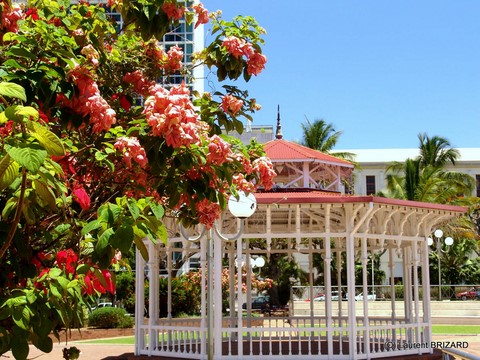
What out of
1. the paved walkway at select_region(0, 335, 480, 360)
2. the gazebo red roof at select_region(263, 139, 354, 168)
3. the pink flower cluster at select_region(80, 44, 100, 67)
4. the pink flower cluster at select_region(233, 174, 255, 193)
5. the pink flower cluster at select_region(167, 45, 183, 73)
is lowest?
the paved walkway at select_region(0, 335, 480, 360)

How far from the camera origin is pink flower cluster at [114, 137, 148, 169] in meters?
4.23

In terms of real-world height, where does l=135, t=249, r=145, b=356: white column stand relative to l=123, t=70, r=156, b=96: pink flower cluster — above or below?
below

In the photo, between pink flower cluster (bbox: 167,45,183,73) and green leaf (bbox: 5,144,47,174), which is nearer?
green leaf (bbox: 5,144,47,174)

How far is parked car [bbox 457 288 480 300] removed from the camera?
3650cm

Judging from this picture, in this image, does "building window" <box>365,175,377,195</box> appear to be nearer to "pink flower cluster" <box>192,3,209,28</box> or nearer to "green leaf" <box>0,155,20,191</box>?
"pink flower cluster" <box>192,3,209,28</box>

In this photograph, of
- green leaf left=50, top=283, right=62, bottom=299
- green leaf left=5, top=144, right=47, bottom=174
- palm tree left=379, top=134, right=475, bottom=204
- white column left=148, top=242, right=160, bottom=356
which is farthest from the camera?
palm tree left=379, top=134, right=475, bottom=204

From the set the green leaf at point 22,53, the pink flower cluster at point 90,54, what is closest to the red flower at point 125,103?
the pink flower cluster at point 90,54

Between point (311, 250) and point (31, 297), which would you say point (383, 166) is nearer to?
point (311, 250)

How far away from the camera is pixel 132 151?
4.24 meters

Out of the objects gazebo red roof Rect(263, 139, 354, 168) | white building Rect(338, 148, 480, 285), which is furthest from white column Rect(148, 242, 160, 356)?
white building Rect(338, 148, 480, 285)

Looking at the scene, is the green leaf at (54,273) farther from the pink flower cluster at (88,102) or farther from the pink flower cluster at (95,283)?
the pink flower cluster at (88,102)

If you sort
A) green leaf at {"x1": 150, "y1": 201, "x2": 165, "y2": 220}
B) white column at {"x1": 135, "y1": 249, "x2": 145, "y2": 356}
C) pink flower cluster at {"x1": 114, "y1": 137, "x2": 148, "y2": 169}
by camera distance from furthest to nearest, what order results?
white column at {"x1": 135, "y1": 249, "x2": 145, "y2": 356}, pink flower cluster at {"x1": 114, "y1": 137, "x2": 148, "y2": 169}, green leaf at {"x1": 150, "y1": 201, "x2": 165, "y2": 220}

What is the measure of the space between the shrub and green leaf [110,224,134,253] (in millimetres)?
23732

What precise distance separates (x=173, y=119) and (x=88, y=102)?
1.93ft
